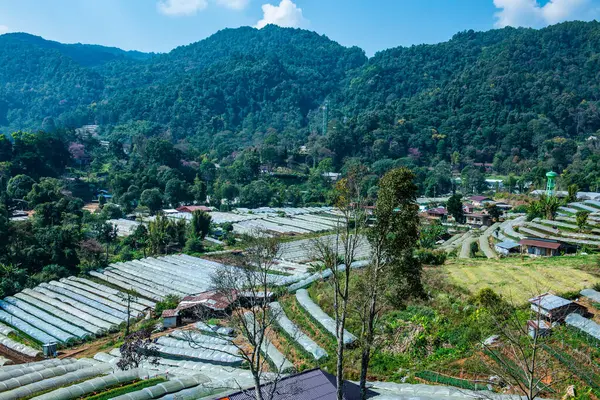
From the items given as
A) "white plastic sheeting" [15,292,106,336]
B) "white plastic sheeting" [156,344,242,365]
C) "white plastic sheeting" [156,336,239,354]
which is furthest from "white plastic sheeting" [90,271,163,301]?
"white plastic sheeting" [156,344,242,365]

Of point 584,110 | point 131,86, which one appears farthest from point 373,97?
point 131,86

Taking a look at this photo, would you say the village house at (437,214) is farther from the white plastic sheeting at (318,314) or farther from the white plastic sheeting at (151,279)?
the white plastic sheeting at (318,314)

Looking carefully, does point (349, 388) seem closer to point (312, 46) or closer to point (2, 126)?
point (2, 126)

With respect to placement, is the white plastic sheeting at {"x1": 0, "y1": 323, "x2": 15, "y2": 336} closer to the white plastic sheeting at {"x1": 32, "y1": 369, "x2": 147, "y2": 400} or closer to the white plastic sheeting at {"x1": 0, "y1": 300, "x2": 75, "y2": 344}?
the white plastic sheeting at {"x1": 0, "y1": 300, "x2": 75, "y2": 344}

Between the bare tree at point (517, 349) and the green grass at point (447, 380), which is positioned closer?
the bare tree at point (517, 349)

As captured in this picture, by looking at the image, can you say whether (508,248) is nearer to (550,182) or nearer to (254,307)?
(550,182)

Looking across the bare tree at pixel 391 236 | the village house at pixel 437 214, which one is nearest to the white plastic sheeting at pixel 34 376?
the bare tree at pixel 391 236
